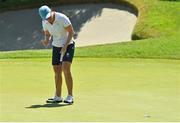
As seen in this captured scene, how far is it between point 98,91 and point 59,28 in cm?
167

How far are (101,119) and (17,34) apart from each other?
788 inches

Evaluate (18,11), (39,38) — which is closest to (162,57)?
(39,38)

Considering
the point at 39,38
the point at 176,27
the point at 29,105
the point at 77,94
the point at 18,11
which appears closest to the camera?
the point at 29,105

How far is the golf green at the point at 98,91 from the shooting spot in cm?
941

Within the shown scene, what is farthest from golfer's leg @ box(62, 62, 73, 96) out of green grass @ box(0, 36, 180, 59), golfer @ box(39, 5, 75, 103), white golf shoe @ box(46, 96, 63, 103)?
green grass @ box(0, 36, 180, 59)

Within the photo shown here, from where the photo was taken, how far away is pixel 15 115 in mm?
9336

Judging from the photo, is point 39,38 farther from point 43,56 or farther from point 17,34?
point 43,56

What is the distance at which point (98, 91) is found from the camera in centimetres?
1166

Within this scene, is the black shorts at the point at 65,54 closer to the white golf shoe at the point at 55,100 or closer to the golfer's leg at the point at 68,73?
the golfer's leg at the point at 68,73

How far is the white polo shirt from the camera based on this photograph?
10468mm

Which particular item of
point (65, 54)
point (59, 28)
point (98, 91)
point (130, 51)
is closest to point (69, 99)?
point (65, 54)

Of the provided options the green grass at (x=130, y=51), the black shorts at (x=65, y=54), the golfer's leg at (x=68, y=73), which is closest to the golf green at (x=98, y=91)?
the golfer's leg at (x=68, y=73)

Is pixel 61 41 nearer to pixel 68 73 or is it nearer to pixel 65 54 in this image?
pixel 65 54

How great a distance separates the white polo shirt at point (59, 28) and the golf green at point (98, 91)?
0.98 metres
